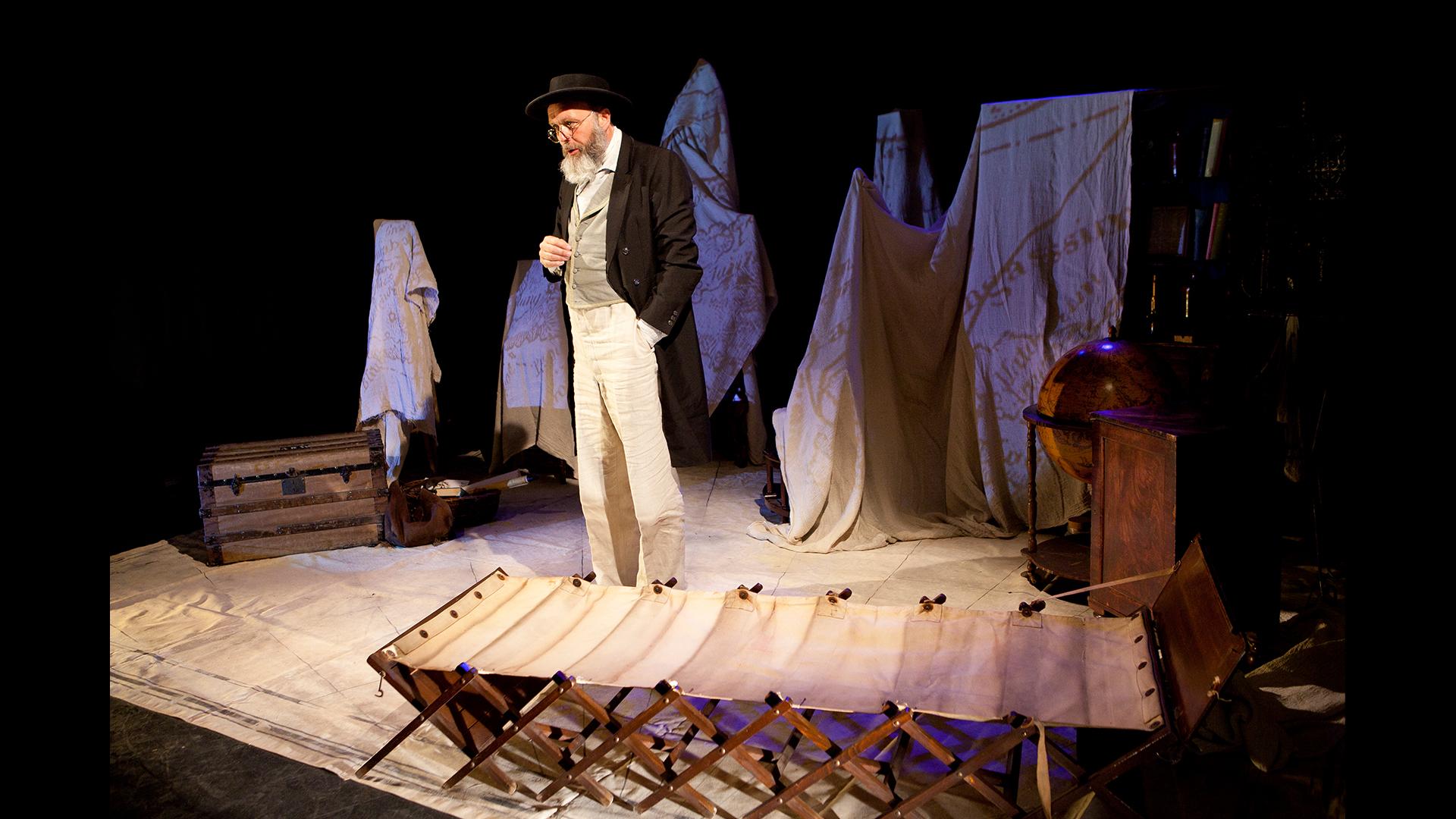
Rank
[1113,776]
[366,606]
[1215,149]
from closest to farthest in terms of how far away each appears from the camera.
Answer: [1113,776], [366,606], [1215,149]

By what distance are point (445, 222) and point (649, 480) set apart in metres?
4.36

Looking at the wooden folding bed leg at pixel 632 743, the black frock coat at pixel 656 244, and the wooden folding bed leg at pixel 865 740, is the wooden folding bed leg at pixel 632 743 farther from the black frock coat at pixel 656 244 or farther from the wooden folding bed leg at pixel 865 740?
the black frock coat at pixel 656 244

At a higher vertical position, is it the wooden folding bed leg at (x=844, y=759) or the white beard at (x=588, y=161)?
the white beard at (x=588, y=161)

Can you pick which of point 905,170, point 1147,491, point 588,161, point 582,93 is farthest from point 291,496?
point 1147,491

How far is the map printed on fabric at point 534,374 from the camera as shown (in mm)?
6426

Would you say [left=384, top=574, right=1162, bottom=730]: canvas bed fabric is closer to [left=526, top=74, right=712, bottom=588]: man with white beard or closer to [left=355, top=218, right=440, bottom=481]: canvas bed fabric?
[left=526, top=74, right=712, bottom=588]: man with white beard

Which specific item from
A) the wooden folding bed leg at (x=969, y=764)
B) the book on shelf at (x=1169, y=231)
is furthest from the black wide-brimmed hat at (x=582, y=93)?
the book on shelf at (x=1169, y=231)

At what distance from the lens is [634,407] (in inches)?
135

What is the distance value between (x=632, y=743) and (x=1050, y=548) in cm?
249

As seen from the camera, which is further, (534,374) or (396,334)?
(534,374)

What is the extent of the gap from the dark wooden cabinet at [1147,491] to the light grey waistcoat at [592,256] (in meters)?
1.89

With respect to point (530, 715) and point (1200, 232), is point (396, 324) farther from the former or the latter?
point (1200, 232)

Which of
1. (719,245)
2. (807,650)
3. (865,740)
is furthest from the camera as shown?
(719,245)

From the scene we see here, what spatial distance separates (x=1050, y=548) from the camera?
13.5 ft
